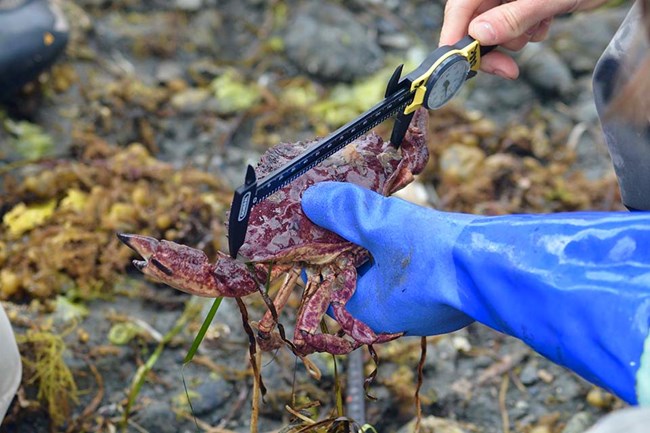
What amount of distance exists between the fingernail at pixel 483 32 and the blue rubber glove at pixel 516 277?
57 cm

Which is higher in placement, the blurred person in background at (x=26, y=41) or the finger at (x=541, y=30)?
the finger at (x=541, y=30)

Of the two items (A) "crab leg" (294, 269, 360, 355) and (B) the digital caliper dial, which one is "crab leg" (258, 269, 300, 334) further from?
(B) the digital caliper dial

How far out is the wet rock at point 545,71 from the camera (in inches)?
186

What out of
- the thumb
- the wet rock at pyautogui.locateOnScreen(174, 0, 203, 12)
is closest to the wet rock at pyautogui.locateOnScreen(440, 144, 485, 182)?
the wet rock at pyautogui.locateOnScreen(174, 0, 203, 12)

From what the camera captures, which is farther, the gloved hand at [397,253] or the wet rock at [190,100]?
the wet rock at [190,100]

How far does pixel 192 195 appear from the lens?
3525 millimetres

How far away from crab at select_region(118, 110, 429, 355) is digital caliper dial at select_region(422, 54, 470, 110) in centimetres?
21

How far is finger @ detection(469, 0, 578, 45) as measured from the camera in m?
2.10

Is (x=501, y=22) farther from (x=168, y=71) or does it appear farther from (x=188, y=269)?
(x=168, y=71)

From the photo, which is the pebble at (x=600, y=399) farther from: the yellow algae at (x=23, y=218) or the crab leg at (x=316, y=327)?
the yellow algae at (x=23, y=218)

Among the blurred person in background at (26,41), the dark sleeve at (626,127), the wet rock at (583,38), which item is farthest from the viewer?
the wet rock at (583,38)

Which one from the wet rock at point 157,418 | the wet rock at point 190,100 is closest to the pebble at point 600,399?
the wet rock at point 157,418

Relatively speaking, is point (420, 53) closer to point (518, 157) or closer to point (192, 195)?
point (518, 157)

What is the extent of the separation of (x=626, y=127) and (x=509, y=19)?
18.0 inches
